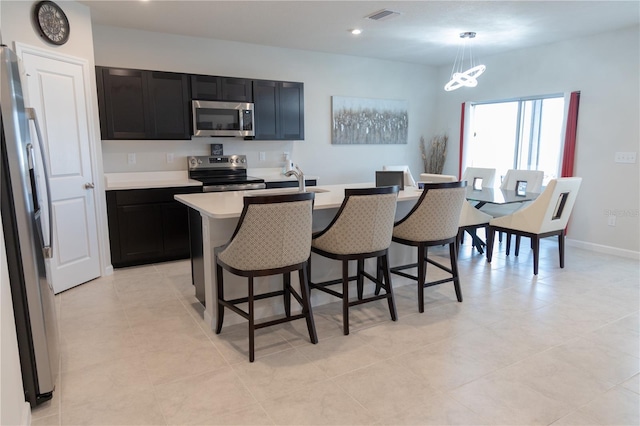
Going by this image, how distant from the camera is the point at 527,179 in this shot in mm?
4957

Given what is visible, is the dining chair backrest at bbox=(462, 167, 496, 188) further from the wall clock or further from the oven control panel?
the wall clock

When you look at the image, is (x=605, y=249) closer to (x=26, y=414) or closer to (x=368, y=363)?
(x=368, y=363)

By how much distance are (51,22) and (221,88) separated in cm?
176

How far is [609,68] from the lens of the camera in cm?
476

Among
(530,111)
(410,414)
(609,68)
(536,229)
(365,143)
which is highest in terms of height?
(609,68)

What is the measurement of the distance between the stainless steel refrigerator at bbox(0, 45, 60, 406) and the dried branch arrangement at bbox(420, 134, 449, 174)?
592 centimetres

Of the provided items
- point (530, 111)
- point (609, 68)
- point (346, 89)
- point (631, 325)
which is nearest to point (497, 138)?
point (530, 111)

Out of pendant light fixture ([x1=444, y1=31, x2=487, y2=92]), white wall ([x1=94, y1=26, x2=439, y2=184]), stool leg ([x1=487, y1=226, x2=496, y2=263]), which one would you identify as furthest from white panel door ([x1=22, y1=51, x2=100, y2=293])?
stool leg ([x1=487, y1=226, x2=496, y2=263])

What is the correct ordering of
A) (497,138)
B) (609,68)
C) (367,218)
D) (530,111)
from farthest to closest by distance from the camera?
(497,138) < (530,111) < (609,68) < (367,218)

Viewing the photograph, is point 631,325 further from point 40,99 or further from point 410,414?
point 40,99

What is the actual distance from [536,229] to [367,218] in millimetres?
2287

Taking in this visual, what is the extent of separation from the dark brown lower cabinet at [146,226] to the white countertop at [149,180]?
0.08 metres

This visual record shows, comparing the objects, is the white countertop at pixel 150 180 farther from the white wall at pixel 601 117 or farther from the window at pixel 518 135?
the white wall at pixel 601 117

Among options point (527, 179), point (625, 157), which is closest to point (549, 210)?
point (527, 179)
